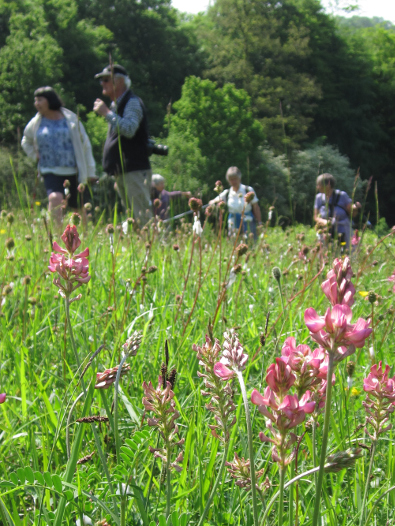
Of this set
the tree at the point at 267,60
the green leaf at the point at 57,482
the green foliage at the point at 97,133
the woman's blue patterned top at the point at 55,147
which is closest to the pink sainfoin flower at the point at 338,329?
the green leaf at the point at 57,482

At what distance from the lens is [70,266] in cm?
91

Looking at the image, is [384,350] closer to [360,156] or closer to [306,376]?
[306,376]

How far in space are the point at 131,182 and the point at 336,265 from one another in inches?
200

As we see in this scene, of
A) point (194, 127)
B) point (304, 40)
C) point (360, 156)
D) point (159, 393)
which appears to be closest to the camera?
point (159, 393)

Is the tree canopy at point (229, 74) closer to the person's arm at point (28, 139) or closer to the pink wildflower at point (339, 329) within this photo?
the person's arm at point (28, 139)

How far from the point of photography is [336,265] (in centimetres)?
54

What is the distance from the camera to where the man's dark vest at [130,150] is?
17.0 feet

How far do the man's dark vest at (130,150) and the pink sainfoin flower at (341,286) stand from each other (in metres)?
4.81

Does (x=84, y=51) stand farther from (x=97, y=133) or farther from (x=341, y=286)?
(x=341, y=286)

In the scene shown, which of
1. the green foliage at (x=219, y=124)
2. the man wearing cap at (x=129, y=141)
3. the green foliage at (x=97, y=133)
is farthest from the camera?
the green foliage at (x=97, y=133)

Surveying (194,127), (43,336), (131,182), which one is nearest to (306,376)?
(43,336)

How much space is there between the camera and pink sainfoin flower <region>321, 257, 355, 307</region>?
538 mm

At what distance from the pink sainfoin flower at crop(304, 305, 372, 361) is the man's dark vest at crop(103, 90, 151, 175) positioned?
483cm

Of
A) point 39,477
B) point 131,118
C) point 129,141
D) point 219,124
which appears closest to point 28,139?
point 129,141
